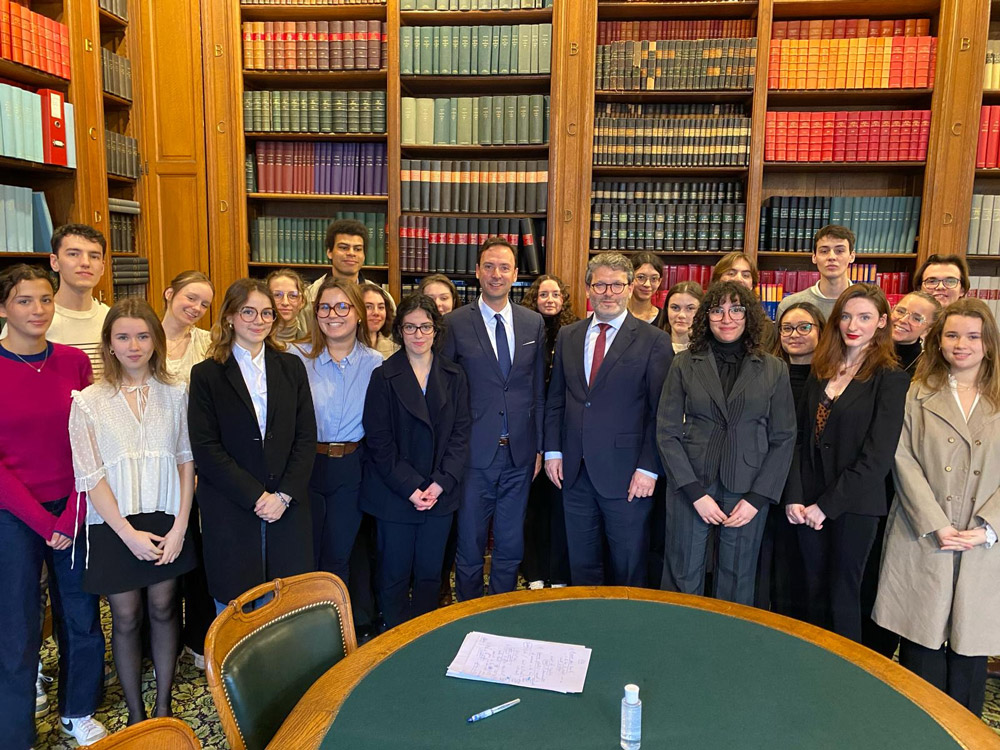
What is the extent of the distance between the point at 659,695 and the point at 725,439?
1268 millimetres

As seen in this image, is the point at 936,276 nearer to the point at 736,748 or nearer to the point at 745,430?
the point at 745,430

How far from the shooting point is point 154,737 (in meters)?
1.03

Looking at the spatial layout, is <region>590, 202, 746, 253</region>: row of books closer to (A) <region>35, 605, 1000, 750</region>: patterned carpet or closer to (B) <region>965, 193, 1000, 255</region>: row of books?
(B) <region>965, 193, 1000, 255</region>: row of books

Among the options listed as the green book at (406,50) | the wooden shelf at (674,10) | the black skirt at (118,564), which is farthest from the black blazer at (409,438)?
the wooden shelf at (674,10)

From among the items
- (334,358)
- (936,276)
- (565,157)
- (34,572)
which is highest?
(565,157)

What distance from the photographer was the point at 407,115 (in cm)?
445

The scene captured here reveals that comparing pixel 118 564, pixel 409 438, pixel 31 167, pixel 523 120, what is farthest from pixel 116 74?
pixel 118 564

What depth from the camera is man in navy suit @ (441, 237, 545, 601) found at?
9.39 ft

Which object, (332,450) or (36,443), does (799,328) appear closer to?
(332,450)

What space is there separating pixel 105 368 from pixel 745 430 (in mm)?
→ 2075

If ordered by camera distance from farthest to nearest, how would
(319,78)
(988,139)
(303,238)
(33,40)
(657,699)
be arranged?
1. (303,238)
2. (319,78)
3. (988,139)
4. (33,40)
5. (657,699)

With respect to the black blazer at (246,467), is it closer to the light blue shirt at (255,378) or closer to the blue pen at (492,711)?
the light blue shirt at (255,378)

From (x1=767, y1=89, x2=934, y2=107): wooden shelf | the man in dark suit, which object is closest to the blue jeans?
the man in dark suit

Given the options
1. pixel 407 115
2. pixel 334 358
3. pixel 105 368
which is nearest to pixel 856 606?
pixel 334 358
